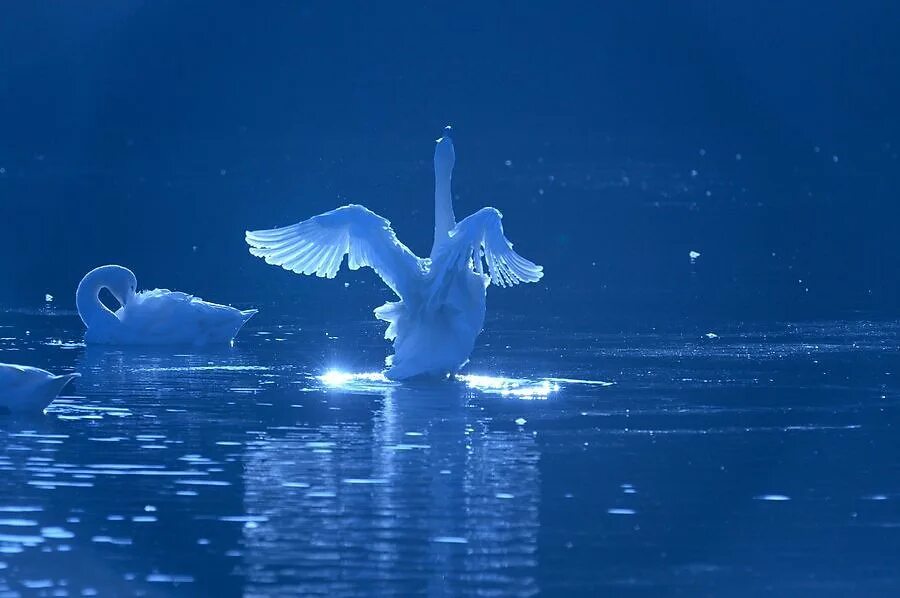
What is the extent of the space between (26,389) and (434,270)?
4.34 m

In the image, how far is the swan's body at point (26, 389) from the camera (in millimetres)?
18766

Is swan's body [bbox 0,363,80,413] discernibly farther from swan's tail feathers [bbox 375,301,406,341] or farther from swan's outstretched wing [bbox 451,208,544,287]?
swan's outstretched wing [bbox 451,208,544,287]

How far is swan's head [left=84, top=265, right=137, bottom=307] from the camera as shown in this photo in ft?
82.9

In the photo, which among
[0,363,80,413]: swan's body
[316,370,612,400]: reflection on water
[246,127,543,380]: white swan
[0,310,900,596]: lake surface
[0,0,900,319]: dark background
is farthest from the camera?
[0,0,900,319]: dark background

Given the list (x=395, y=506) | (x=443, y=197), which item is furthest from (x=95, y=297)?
(x=395, y=506)

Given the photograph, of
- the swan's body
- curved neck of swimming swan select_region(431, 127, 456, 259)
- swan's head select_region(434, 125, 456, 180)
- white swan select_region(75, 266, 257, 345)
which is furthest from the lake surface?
swan's head select_region(434, 125, 456, 180)

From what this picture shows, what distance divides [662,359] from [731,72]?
96.9 meters

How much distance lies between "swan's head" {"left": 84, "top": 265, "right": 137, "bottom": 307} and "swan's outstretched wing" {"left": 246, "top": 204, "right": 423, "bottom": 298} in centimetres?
276

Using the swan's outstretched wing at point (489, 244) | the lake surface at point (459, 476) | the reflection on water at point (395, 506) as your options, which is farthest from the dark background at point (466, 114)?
the reflection on water at point (395, 506)

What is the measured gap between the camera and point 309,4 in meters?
123

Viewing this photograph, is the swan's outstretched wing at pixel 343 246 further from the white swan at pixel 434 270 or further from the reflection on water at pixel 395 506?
the reflection on water at pixel 395 506

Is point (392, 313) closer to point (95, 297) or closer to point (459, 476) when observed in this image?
point (95, 297)

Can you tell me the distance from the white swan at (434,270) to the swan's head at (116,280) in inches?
145

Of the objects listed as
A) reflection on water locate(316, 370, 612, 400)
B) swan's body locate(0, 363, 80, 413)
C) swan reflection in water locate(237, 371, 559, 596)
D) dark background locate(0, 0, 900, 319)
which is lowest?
swan reflection in water locate(237, 371, 559, 596)
